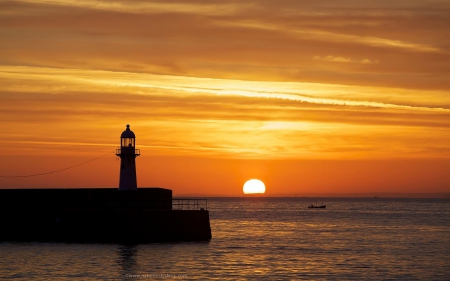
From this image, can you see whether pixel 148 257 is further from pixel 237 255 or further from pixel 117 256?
pixel 237 255

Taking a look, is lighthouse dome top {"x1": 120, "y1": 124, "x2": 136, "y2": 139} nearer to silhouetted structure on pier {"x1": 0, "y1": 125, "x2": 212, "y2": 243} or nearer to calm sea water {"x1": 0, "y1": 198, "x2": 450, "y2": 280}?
silhouetted structure on pier {"x1": 0, "y1": 125, "x2": 212, "y2": 243}

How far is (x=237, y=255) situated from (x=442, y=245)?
2595 cm

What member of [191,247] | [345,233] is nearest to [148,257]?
[191,247]

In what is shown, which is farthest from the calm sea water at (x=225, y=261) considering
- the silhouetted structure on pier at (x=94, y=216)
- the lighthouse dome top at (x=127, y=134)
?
the lighthouse dome top at (x=127, y=134)

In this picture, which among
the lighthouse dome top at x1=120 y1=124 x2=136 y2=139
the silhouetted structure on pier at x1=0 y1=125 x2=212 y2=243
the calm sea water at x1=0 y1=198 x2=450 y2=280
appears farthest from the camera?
the lighthouse dome top at x1=120 y1=124 x2=136 y2=139

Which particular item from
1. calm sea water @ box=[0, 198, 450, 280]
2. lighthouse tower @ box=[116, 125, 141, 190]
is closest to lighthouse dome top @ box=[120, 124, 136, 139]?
lighthouse tower @ box=[116, 125, 141, 190]

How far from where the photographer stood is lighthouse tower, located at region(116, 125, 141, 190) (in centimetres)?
6650

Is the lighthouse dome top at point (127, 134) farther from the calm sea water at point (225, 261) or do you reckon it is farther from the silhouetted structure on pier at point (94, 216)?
the calm sea water at point (225, 261)

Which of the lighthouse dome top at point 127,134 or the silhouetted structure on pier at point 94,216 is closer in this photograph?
the silhouetted structure on pier at point 94,216

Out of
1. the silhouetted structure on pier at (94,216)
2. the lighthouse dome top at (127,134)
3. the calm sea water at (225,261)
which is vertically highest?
the lighthouse dome top at (127,134)

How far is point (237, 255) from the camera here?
6078 cm

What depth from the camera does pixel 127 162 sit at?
66.9m

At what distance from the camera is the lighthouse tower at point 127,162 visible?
218 feet

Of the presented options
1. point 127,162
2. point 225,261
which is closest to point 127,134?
point 127,162
